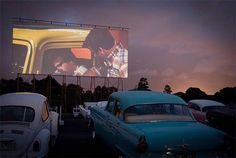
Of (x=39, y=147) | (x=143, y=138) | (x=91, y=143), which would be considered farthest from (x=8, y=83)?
(x=143, y=138)

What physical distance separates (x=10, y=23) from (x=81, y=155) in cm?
1373

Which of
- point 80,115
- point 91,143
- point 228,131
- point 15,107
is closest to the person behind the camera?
point 228,131

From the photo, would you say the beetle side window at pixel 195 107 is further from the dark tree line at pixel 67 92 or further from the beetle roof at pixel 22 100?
the dark tree line at pixel 67 92

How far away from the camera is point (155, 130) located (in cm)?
496

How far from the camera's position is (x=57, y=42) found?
66.3 ft

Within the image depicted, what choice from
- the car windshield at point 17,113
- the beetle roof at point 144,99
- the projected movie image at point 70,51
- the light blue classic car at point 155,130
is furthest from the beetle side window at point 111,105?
the projected movie image at point 70,51

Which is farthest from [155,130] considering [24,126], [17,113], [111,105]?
[17,113]

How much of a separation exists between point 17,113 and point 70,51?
13912 millimetres

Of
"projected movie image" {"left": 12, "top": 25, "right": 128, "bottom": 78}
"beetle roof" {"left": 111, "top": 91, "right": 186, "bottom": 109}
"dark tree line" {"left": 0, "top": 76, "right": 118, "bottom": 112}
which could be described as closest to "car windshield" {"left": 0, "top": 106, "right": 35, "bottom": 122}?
"beetle roof" {"left": 111, "top": 91, "right": 186, "bottom": 109}

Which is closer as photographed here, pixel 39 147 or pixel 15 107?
pixel 39 147

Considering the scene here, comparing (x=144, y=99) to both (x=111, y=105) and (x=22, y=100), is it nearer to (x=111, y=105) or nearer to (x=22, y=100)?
(x=111, y=105)

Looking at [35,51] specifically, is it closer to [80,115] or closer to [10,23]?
[10,23]

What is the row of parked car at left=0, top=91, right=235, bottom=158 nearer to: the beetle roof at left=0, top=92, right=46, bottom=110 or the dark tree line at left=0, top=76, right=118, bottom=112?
the beetle roof at left=0, top=92, right=46, bottom=110

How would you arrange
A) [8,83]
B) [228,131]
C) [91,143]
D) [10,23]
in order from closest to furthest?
[228,131] → [91,143] → [10,23] → [8,83]
